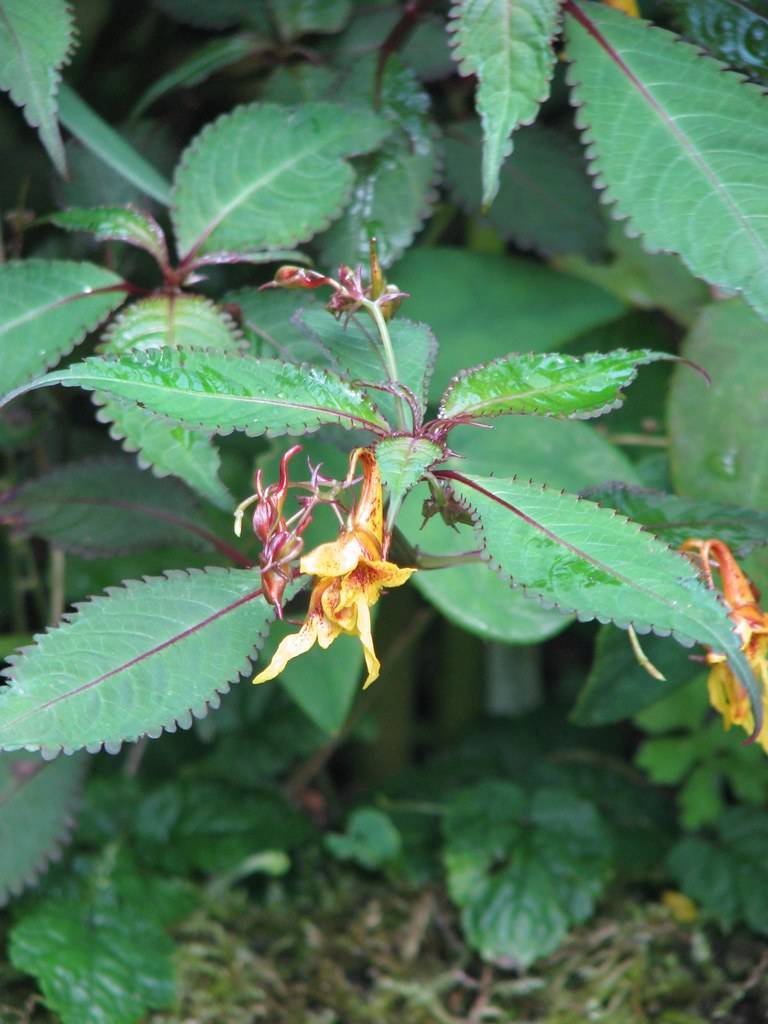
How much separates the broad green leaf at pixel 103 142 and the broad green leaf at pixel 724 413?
1.47 feet

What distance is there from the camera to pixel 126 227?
71 centimetres

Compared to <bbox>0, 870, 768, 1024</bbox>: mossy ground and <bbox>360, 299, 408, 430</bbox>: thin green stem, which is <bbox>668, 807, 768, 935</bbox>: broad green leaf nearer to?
<bbox>0, 870, 768, 1024</bbox>: mossy ground

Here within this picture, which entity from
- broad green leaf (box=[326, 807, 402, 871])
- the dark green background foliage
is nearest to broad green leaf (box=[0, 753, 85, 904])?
the dark green background foliage

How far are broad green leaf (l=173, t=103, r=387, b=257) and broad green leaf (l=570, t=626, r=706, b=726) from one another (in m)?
0.40

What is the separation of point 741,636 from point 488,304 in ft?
1.67

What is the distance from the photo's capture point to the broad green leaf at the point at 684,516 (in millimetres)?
650

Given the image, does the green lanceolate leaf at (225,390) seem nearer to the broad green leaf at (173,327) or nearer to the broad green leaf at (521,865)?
the broad green leaf at (173,327)

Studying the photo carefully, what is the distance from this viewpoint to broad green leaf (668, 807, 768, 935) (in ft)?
3.23

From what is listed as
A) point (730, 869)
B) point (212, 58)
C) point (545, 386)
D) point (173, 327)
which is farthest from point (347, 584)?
point (730, 869)

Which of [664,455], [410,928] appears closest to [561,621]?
[664,455]

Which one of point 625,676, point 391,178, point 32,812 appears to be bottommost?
point 32,812

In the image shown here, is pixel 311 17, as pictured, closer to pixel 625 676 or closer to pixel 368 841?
pixel 625 676

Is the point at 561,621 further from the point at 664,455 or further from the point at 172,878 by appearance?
the point at 172,878

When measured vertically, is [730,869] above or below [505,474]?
below
